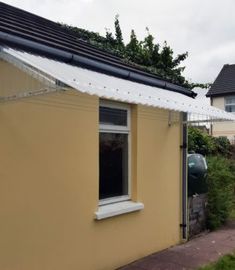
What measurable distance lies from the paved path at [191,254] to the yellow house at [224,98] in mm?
32966

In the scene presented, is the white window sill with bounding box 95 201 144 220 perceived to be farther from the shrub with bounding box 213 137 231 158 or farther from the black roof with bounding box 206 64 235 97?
the black roof with bounding box 206 64 235 97

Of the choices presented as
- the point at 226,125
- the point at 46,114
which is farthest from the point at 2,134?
the point at 226,125

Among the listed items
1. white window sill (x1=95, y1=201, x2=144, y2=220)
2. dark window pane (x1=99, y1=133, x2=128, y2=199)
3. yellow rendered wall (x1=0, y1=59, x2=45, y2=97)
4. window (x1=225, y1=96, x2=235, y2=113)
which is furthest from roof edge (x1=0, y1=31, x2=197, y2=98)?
window (x1=225, y1=96, x2=235, y2=113)

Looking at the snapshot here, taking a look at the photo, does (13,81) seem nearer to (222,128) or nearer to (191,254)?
(191,254)

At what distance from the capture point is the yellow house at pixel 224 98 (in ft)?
150

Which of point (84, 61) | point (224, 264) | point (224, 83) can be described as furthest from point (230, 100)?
point (84, 61)

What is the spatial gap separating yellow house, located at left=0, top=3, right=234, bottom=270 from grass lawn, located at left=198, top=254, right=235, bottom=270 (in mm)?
1770

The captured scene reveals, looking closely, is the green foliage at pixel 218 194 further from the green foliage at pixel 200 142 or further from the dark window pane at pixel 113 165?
the green foliage at pixel 200 142

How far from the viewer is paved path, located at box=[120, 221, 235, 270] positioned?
9.75 m

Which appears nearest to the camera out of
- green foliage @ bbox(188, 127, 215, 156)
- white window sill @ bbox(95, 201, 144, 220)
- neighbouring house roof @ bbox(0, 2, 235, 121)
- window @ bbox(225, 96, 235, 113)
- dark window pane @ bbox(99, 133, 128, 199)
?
neighbouring house roof @ bbox(0, 2, 235, 121)

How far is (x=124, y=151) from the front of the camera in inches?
412

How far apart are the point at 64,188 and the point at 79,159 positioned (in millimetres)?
718

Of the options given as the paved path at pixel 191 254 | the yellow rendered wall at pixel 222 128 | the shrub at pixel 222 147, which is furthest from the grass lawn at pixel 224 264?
the yellow rendered wall at pixel 222 128

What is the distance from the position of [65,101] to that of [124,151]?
2.69 metres
